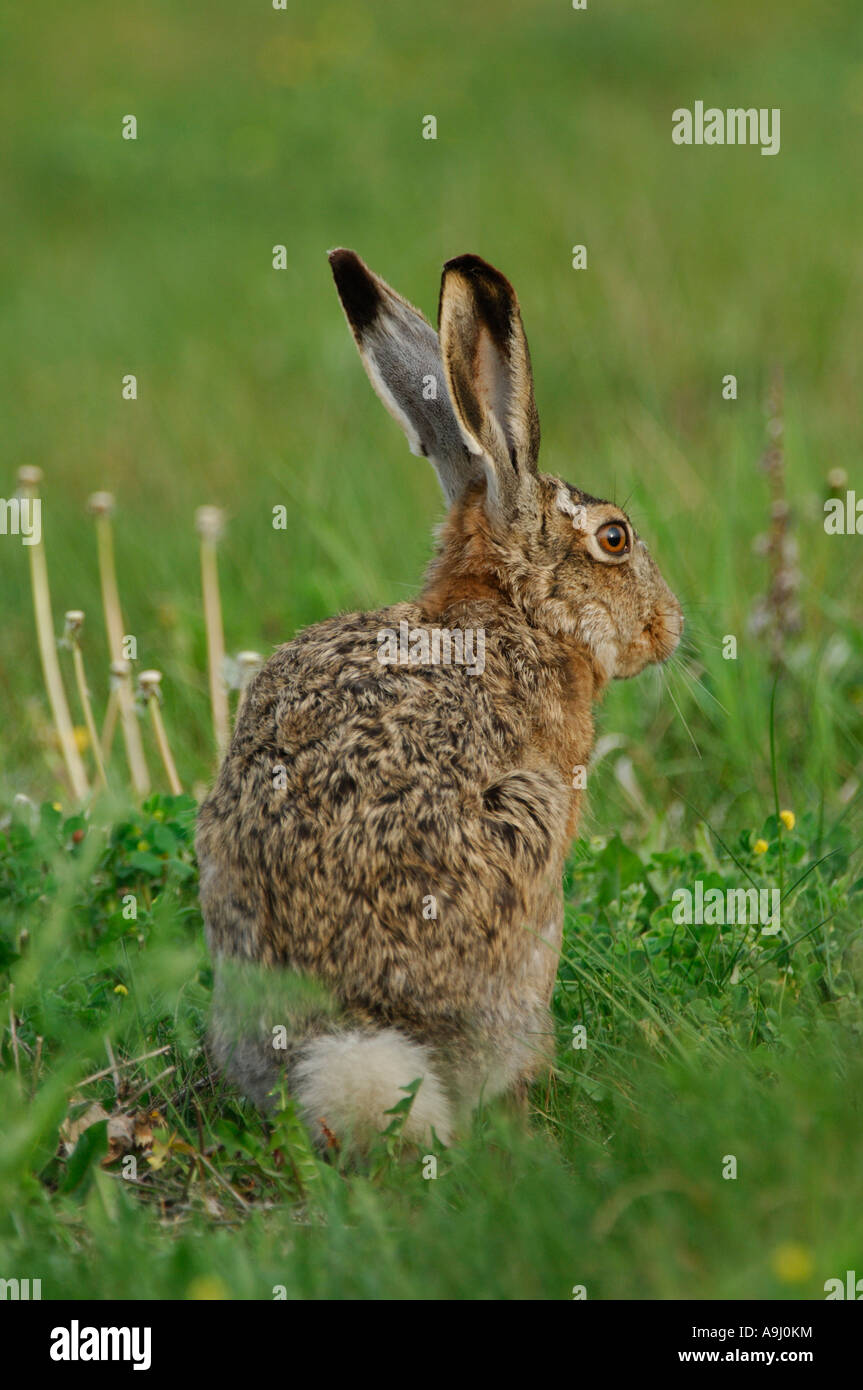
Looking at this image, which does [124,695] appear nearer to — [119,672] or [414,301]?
[119,672]

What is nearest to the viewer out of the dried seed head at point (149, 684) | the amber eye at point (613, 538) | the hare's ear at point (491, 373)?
the hare's ear at point (491, 373)

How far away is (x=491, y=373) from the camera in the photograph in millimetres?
5227

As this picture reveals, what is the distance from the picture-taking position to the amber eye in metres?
5.48

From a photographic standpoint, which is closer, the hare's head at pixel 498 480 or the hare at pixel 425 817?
the hare at pixel 425 817

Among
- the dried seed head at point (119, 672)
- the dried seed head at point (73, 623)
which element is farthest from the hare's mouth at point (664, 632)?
the dried seed head at point (73, 623)

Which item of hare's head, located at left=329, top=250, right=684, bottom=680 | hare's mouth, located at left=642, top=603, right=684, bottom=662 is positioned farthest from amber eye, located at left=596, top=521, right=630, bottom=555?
hare's mouth, located at left=642, top=603, right=684, bottom=662

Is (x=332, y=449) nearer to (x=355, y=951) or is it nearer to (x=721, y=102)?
(x=355, y=951)

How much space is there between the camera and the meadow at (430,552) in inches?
149

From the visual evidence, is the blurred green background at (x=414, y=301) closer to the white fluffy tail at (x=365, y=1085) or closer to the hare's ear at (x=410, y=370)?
the hare's ear at (x=410, y=370)

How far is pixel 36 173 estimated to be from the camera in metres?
16.4

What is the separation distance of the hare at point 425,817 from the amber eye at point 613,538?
11 centimetres

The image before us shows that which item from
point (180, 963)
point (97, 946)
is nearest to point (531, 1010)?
point (180, 963)

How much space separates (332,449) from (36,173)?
27.7ft

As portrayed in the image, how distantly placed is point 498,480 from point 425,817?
126 centimetres
